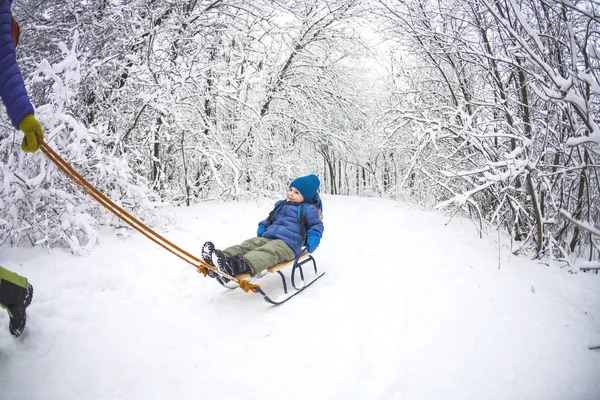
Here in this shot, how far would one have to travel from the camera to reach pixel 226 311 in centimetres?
261

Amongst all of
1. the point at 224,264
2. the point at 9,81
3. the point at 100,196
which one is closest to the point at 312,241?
the point at 224,264

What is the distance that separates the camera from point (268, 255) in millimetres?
2768

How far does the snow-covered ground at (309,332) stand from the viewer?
68.7 inches

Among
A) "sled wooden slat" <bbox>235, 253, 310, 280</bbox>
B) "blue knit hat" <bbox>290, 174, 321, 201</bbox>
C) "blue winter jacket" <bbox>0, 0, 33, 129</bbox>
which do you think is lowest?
"sled wooden slat" <bbox>235, 253, 310, 280</bbox>

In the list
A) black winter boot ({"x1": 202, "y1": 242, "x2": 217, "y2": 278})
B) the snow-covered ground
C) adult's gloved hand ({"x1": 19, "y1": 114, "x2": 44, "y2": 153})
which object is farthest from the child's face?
adult's gloved hand ({"x1": 19, "y1": 114, "x2": 44, "y2": 153})

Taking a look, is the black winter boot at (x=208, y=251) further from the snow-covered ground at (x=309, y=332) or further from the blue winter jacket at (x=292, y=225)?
the blue winter jacket at (x=292, y=225)

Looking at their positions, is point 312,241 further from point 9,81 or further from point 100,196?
point 9,81

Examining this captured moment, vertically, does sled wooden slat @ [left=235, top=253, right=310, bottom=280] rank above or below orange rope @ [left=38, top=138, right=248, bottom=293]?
below

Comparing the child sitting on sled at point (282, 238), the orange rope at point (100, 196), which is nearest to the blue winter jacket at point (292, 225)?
the child sitting on sled at point (282, 238)

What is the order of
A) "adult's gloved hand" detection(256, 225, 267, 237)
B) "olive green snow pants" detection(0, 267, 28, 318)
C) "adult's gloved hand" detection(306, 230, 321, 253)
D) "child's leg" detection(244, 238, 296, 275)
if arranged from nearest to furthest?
"olive green snow pants" detection(0, 267, 28, 318)
"child's leg" detection(244, 238, 296, 275)
"adult's gloved hand" detection(306, 230, 321, 253)
"adult's gloved hand" detection(256, 225, 267, 237)

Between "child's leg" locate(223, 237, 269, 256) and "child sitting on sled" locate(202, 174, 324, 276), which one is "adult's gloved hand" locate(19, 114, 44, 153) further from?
"child's leg" locate(223, 237, 269, 256)

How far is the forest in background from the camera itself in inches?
107

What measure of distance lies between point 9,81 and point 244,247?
6.54 feet

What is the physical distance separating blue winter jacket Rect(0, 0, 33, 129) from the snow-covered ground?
1.32 m
